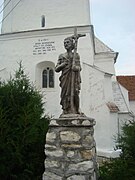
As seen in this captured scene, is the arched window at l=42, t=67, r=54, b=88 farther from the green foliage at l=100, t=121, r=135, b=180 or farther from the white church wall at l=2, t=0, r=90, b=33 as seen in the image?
the green foliage at l=100, t=121, r=135, b=180

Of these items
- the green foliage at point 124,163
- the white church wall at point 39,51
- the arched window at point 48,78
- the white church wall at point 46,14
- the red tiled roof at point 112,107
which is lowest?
the green foliage at point 124,163

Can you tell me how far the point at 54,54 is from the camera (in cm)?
1315

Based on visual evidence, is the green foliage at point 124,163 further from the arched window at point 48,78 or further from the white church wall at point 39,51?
the arched window at point 48,78

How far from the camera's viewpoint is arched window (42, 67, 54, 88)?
13430mm

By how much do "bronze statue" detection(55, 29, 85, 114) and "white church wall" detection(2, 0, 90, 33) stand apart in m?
9.51

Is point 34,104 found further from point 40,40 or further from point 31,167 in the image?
point 40,40

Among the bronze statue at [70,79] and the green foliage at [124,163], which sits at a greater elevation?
the bronze statue at [70,79]

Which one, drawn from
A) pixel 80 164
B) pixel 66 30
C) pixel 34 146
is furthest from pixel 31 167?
pixel 66 30

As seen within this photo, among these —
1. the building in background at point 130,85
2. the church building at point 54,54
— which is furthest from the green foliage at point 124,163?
the building in background at point 130,85

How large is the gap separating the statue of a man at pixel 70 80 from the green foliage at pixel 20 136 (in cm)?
104

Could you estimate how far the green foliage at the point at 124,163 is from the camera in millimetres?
5090

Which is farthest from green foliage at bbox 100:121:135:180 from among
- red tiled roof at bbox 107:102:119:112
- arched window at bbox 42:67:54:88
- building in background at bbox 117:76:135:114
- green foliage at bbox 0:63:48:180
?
building in background at bbox 117:76:135:114

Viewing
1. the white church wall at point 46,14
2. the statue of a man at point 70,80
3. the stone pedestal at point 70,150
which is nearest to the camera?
the stone pedestal at point 70,150

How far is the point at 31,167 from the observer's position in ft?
17.3
